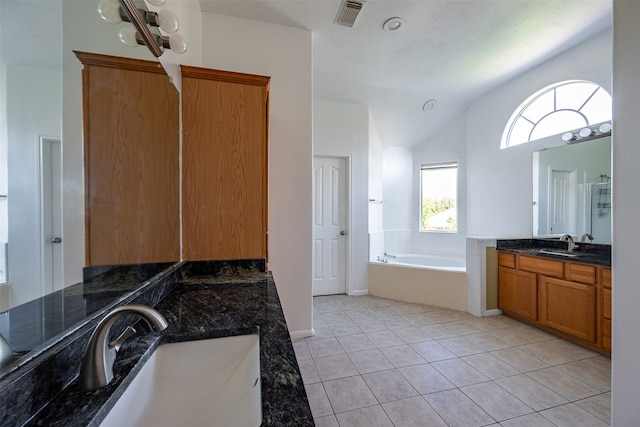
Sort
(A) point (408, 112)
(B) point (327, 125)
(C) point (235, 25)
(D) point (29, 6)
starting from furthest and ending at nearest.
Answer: (A) point (408, 112) < (B) point (327, 125) < (C) point (235, 25) < (D) point (29, 6)

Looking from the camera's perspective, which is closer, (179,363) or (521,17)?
(179,363)

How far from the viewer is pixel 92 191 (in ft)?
2.46

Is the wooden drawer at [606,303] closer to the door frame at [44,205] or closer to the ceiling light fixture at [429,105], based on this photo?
the ceiling light fixture at [429,105]

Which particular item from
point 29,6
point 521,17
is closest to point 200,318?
point 29,6

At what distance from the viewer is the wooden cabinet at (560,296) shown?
2.12m

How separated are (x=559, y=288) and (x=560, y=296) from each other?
0.07 meters

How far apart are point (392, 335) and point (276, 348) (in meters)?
2.12

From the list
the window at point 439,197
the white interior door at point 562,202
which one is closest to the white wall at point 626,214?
the white interior door at point 562,202

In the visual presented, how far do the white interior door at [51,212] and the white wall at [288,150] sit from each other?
1.76 m

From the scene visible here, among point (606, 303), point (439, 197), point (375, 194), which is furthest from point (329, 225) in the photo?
point (606, 303)

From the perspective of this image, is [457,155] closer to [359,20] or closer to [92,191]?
[359,20]

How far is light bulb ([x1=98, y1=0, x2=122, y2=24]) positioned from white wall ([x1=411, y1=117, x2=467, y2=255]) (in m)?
4.66

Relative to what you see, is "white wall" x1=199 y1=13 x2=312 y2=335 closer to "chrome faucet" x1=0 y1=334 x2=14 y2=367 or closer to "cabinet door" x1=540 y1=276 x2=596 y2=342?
"chrome faucet" x1=0 y1=334 x2=14 y2=367

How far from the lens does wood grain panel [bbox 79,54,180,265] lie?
75 centimetres
